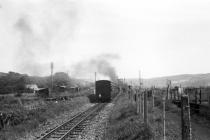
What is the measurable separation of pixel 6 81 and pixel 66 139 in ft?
221

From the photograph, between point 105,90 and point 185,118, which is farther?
point 105,90

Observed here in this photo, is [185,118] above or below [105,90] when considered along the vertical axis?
above

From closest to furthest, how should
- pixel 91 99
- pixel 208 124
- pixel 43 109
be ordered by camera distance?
pixel 208 124 < pixel 43 109 < pixel 91 99

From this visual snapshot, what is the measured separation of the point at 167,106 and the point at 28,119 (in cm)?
1183

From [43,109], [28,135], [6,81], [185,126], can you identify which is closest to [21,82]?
[6,81]

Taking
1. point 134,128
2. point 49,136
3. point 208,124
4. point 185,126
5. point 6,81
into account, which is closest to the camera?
point 185,126

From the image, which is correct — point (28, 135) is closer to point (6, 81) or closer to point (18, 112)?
point (18, 112)

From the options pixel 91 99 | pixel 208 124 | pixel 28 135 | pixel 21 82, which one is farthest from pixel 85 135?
pixel 21 82

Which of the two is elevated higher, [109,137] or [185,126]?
[185,126]

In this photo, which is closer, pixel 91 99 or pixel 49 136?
pixel 49 136

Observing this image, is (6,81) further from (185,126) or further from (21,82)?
(185,126)

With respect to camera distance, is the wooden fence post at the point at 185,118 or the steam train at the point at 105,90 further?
the steam train at the point at 105,90

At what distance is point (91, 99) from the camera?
4419cm

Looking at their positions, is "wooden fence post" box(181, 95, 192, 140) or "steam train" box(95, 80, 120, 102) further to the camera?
"steam train" box(95, 80, 120, 102)
